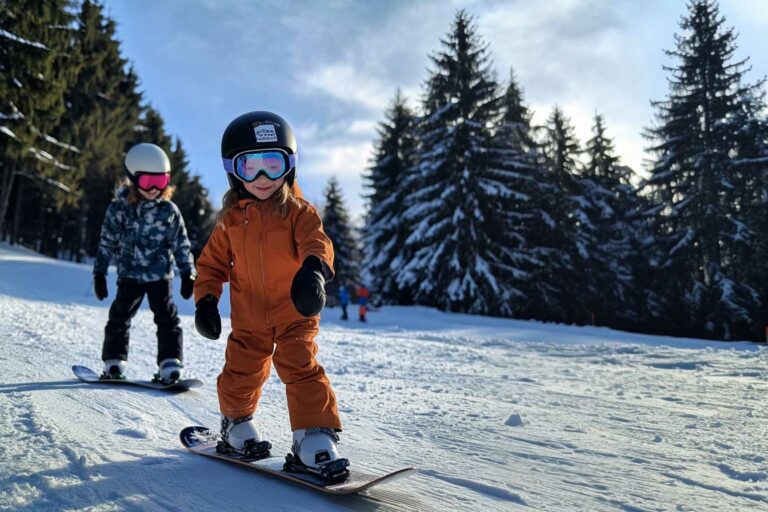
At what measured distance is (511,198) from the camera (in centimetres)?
2083

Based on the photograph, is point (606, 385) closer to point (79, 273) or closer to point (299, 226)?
point (299, 226)

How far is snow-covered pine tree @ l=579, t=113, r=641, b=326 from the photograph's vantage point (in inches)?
967

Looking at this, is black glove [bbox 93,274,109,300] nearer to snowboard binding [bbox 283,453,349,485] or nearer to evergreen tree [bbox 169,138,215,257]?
snowboard binding [bbox 283,453,349,485]

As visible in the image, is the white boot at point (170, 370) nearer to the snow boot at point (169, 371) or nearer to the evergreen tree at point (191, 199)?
the snow boot at point (169, 371)

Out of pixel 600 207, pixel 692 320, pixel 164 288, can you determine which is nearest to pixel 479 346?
pixel 164 288

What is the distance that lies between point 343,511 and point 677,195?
24038 mm

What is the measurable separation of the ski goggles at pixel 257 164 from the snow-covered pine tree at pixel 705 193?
20.8m

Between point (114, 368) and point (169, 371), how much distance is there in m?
0.49

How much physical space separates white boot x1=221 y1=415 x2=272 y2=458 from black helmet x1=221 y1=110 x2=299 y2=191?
118cm

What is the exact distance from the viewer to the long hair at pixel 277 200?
2.36m

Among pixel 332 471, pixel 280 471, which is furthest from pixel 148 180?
pixel 332 471

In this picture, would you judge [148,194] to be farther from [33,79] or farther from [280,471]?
[33,79]

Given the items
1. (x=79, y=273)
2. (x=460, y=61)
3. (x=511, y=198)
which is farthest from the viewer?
(x=460, y=61)

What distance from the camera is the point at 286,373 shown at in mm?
2100
